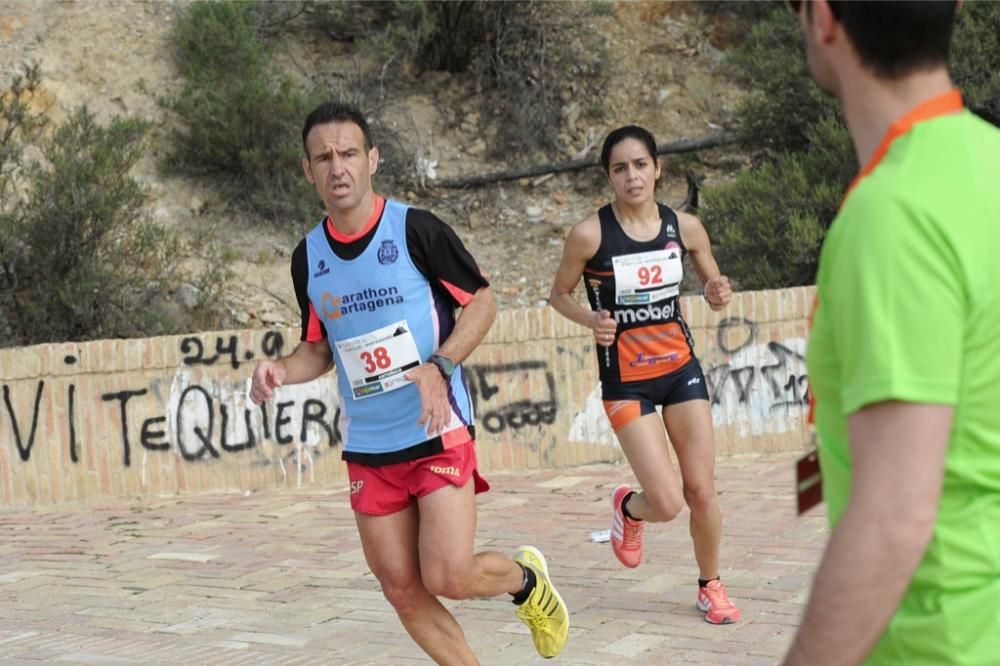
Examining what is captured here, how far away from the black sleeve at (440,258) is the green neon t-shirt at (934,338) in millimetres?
3005

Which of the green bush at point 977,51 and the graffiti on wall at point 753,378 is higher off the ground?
the green bush at point 977,51

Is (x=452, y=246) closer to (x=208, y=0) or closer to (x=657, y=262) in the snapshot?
(x=657, y=262)

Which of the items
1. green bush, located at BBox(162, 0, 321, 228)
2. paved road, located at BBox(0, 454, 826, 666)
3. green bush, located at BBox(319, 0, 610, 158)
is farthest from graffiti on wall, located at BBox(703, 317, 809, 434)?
green bush, located at BBox(319, 0, 610, 158)

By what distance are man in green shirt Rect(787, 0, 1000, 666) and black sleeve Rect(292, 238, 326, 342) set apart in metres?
3.33

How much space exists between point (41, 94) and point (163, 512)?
8.53 metres

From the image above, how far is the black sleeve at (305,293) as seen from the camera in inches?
201

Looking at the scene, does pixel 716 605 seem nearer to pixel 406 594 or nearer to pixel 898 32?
pixel 406 594

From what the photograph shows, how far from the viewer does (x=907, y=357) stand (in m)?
1.73

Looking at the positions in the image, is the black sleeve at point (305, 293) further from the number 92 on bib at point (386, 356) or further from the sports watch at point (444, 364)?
the sports watch at point (444, 364)

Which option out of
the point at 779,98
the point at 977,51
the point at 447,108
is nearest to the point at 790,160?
the point at 779,98

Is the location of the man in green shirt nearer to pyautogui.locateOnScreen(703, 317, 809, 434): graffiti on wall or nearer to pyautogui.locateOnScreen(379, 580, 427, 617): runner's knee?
pyautogui.locateOnScreen(379, 580, 427, 617): runner's knee

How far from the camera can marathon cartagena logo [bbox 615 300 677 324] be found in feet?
20.9

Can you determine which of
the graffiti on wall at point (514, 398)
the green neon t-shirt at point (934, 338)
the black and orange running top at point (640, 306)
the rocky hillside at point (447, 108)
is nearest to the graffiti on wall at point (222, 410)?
the graffiti on wall at point (514, 398)

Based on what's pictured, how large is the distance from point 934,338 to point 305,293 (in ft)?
11.9
